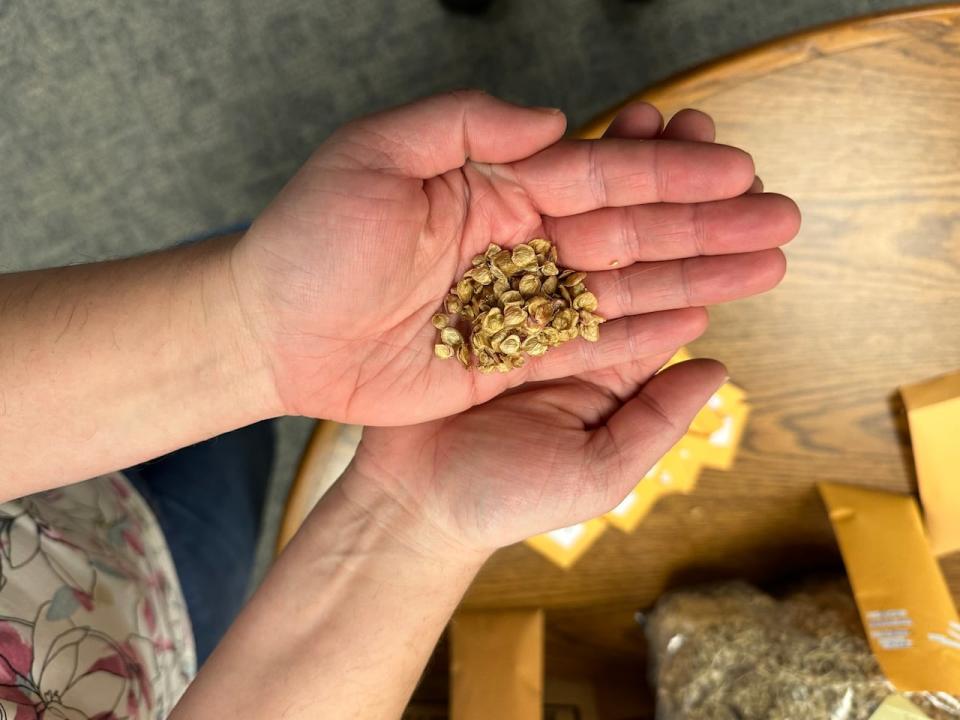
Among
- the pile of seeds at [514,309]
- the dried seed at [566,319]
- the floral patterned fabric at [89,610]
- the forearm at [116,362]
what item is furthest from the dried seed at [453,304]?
the floral patterned fabric at [89,610]

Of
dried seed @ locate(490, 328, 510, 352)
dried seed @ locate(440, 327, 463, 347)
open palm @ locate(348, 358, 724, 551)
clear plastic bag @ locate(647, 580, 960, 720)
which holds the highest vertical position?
dried seed @ locate(440, 327, 463, 347)

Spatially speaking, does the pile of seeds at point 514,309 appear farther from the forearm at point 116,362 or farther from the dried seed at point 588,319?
the forearm at point 116,362

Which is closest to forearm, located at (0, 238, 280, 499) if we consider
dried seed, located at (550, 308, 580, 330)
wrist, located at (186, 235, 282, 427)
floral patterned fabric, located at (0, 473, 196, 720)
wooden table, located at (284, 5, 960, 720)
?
wrist, located at (186, 235, 282, 427)

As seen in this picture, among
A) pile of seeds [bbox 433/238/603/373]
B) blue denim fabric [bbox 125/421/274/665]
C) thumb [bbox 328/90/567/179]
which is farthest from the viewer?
blue denim fabric [bbox 125/421/274/665]

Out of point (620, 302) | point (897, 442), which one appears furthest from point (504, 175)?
point (897, 442)

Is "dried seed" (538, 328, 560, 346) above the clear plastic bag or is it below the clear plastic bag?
above

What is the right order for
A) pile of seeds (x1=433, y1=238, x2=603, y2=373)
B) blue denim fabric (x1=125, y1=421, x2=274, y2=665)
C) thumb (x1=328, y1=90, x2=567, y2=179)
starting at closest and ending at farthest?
thumb (x1=328, y1=90, x2=567, y2=179), pile of seeds (x1=433, y1=238, x2=603, y2=373), blue denim fabric (x1=125, y1=421, x2=274, y2=665)

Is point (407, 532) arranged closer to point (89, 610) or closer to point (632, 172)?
point (89, 610)

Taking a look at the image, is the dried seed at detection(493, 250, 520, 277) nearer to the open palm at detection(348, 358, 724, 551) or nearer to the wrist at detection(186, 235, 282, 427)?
the open palm at detection(348, 358, 724, 551)

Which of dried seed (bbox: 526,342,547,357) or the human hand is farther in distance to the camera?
dried seed (bbox: 526,342,547,357)
